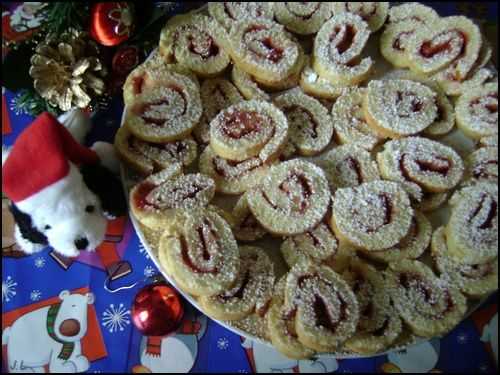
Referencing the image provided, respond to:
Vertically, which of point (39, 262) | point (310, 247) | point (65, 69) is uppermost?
point (65, 69)

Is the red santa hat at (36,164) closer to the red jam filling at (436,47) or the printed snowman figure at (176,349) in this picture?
the printed snowman figure at (176,349)

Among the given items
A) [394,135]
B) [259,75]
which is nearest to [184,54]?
[259,75]

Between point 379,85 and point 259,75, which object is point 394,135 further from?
point 259,75

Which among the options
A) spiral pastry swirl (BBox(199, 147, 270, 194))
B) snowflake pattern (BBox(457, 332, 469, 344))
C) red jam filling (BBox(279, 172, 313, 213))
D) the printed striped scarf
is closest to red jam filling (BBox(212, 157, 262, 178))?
spiral pastry swirl (BBox(199, 147, 270, 194))

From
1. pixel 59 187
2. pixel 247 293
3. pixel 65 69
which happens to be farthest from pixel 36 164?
pixel 247 293

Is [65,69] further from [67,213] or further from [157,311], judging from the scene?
[157,311]

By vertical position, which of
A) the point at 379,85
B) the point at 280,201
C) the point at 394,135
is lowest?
the point at 280,201
